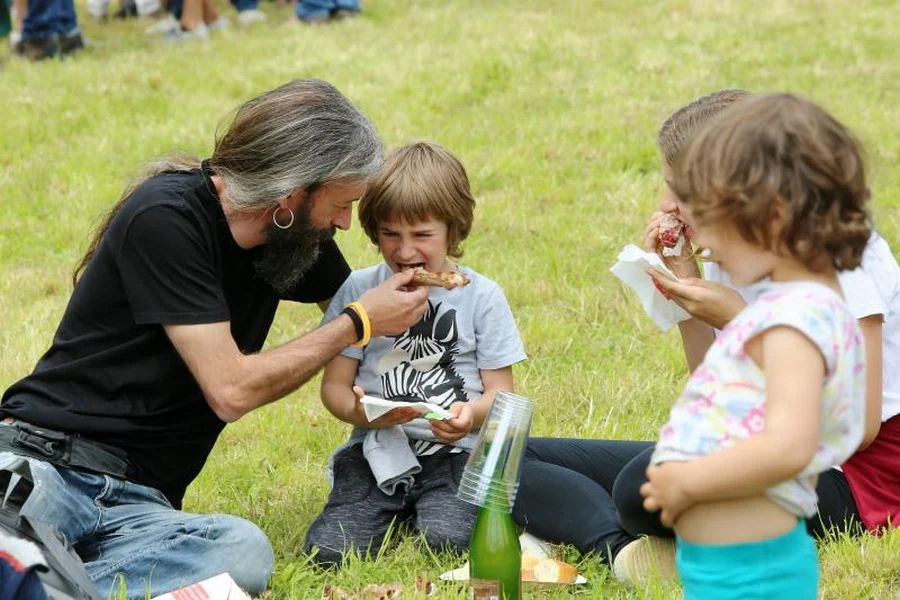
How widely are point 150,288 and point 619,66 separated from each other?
6.36m

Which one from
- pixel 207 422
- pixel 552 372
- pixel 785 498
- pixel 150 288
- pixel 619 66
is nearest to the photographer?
pixel 785 498

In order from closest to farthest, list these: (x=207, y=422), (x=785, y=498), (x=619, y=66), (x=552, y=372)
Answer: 1. (x=785, y=498)
2. (x=207, y=422)
3. (x=552, y=372)
4. (x=619, y=66)

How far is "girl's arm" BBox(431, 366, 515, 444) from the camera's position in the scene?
3855 millimetres

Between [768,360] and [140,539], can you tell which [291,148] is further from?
[768,360]

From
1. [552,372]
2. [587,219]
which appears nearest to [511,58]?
[587,219]

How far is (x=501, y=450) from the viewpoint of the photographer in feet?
11.1

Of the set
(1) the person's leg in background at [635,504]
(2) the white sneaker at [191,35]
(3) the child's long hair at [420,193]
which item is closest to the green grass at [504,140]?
(1) the person's leg in background at [635,504]

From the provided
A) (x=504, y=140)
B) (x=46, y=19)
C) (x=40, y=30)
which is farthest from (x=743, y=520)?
(x=40, y=30)

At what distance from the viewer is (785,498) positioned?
2469 mm

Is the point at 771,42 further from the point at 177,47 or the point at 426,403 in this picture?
the point at 426,403

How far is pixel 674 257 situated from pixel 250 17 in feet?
28.4

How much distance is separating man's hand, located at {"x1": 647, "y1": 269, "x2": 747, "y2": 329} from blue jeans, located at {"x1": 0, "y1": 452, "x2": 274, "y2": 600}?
1372 millimetres

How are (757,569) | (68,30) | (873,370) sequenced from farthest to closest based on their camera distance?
(68,30)
(873,370)
(757,569)

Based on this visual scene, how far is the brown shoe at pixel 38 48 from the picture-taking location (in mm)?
10648
